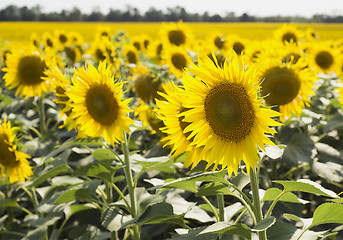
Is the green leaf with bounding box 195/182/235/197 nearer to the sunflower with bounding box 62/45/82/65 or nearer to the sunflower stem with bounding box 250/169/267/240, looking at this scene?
the sunflower stem with bounding box 250/169/267/240

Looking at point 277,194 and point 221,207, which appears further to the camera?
point 221,207

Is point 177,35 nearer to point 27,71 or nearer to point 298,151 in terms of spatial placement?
point 27,71

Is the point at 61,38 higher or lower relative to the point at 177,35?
lower

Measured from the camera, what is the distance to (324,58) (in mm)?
5250

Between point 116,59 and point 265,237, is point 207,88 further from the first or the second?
point 116,59

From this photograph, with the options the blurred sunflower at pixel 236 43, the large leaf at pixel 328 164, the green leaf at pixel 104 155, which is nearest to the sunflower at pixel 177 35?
the blurred sunflower at pixel 236 43

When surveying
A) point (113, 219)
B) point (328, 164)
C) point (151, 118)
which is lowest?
point (113, 219)

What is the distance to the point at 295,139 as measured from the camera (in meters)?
3.14

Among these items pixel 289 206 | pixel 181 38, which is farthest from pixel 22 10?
pixel 289 206

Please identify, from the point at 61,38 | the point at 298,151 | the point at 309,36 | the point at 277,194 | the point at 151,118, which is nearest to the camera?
the point at 277,194

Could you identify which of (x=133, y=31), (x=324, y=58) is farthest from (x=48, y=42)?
(x=133, y=31)

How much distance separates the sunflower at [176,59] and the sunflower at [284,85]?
184 centimetres

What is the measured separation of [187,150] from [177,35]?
424 cm

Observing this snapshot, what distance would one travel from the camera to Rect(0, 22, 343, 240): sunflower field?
5.41ft
